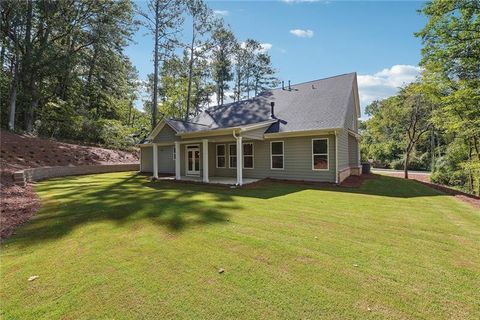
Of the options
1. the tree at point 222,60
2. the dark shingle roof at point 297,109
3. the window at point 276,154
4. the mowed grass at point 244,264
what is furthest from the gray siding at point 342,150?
the tree at point 222,60

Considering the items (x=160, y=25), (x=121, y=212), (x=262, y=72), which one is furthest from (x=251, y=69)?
(x=121, y=212)

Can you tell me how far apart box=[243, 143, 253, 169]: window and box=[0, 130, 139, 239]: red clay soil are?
31.4 ft

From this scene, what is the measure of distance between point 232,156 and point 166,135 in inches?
161

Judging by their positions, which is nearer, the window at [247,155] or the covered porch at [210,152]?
the covered porch at [210,152]

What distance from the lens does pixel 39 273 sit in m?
3.61

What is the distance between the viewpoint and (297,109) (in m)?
14.5

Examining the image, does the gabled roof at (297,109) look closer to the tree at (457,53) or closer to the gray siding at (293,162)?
the gray siding at (293,162)

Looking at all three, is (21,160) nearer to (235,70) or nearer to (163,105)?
(163,105)

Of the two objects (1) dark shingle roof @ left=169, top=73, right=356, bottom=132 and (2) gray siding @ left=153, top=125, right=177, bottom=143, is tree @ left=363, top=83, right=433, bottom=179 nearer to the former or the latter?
(1) dark shingle roof @ left=169, top=73, right=356, bottom=132

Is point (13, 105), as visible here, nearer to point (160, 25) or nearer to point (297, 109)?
point (160, 25)

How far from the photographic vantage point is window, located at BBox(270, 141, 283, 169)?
1354cm

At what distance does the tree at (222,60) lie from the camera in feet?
94.3

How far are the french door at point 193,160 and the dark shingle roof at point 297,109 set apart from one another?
1725 millimetres

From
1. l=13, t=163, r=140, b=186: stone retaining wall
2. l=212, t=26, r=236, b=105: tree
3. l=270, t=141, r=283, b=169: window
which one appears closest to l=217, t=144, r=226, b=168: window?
l=270, t=141, r=283, b=169: window
